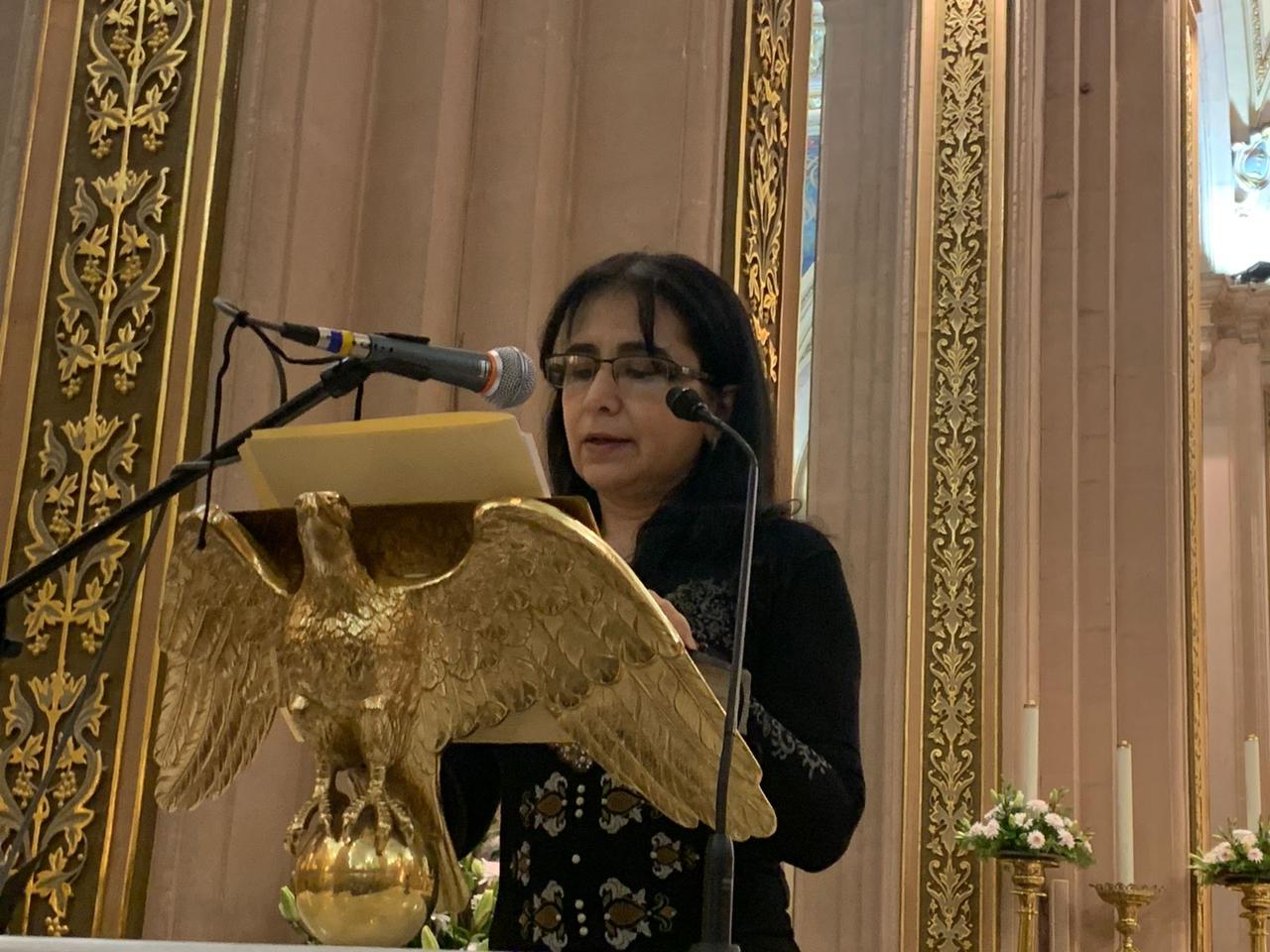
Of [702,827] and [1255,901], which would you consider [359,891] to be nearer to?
[702,827]

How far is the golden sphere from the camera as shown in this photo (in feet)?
4.57

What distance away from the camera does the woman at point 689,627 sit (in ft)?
6.12

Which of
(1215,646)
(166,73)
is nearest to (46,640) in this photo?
(166,73)

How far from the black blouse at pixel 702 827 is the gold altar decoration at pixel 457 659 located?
293 millimetres

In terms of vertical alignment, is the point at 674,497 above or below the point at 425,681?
above

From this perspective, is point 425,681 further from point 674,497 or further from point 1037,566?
point 1037,566

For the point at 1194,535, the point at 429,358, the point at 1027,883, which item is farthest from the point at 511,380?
the point at 1194,535

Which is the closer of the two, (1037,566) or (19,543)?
(19,543)

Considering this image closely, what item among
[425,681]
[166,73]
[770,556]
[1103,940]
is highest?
[166,73]

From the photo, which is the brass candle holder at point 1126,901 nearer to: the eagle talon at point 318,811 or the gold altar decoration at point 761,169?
the gold altar decoration at point 761,169

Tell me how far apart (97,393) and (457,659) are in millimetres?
1370

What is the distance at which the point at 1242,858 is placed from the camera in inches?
231

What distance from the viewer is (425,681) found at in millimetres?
1508

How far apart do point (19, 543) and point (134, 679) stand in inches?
10.7
